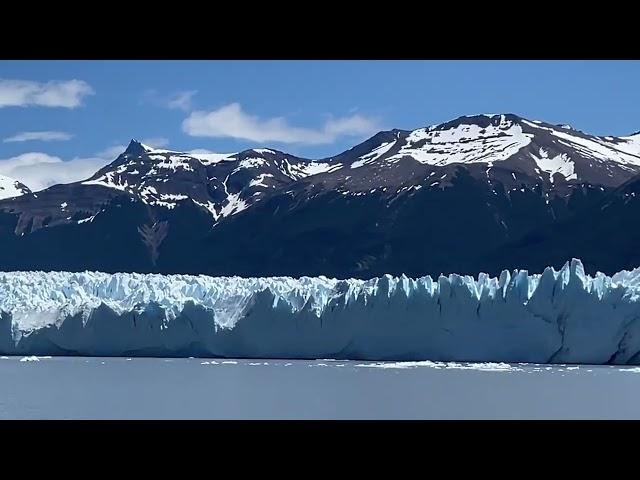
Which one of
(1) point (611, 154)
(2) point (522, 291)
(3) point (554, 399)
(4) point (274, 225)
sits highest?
(1) point (611, 154)

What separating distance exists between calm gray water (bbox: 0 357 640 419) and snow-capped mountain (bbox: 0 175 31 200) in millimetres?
48325

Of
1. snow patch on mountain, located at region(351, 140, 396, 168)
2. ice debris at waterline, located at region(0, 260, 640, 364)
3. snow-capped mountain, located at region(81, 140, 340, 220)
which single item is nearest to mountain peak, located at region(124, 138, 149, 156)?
snow-capped mountain, located at region(81, 140, 340, 220)

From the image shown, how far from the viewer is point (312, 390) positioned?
11.9m

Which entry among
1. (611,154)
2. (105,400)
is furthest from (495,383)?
(611,154)

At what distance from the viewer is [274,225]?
49.4 m

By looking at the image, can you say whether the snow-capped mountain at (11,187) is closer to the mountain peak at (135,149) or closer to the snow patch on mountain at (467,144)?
the mountain peak at (135,149)

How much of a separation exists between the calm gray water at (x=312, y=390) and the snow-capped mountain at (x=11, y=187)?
4833 centimetres

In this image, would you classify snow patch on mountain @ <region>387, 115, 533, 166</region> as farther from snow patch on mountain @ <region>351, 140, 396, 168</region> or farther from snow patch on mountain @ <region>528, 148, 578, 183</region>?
snow patch on mountain @ <region>528, 148, 578, 183</region>

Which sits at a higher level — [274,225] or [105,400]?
[274,225]

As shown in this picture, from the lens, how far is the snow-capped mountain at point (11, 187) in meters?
62.2

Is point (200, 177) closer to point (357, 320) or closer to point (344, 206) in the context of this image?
point (344, 206)
